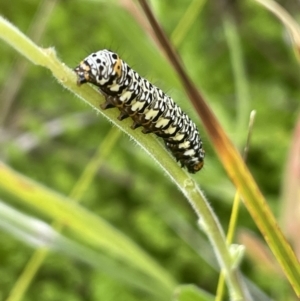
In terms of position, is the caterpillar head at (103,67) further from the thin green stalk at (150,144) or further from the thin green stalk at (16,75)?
the thin green stalk at (16,75)

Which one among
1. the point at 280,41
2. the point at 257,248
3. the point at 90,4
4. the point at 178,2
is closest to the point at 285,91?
the point at 280,41

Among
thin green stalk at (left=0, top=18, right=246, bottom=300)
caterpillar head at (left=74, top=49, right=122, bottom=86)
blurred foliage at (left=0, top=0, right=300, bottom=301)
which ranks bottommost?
thin green stalk at (left=0, top=18, right=246, bottom=300)

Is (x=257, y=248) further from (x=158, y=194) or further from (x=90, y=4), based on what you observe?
(x=90, y=4)

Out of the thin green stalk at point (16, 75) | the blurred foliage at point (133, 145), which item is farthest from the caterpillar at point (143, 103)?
the thin green stalk at point (16, 75)

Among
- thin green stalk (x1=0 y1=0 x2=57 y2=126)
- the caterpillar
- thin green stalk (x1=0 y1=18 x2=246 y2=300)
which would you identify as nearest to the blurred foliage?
thin green stalk (x1=0 y1=0 x2=57 y2=126)

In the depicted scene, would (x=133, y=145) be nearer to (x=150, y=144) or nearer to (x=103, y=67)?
(x=103, y=67)

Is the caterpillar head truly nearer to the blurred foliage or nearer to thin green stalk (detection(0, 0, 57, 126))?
the blurred foliage

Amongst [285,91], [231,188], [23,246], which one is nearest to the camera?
[231,188]
